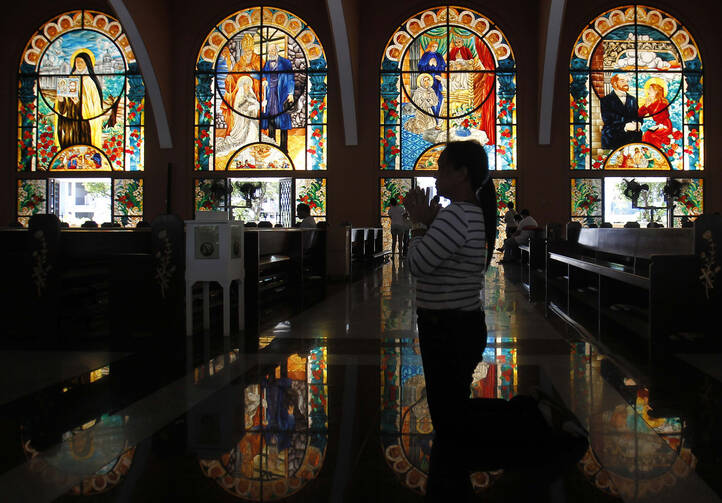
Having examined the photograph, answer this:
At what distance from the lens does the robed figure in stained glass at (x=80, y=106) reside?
1506 cm

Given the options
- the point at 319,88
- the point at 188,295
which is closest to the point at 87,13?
the point at 319,88

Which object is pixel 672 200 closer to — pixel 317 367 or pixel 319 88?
pixel 319 88

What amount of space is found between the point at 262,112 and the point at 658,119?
30.5 ft

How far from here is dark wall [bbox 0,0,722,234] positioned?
14195 mm

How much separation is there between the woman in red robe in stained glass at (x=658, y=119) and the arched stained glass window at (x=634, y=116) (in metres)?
0.02

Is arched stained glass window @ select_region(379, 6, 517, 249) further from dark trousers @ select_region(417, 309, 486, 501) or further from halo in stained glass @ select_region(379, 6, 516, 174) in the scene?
dark trousers @ select_region(417, 309, 486, 501)

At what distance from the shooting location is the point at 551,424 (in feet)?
7.02

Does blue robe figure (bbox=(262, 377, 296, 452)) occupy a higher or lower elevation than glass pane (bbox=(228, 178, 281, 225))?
lower

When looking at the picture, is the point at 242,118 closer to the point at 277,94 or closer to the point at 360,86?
the point at 277,94

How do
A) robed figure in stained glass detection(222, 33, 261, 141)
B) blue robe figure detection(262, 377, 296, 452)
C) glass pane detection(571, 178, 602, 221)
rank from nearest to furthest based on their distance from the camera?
blue robe figure detection(262, 377, 296, 452) < glass pane detection(571, 178, 602, 221) < robed figure in stained glass detection(222, 33, 261, 141)

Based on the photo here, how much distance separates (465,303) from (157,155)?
14167mm

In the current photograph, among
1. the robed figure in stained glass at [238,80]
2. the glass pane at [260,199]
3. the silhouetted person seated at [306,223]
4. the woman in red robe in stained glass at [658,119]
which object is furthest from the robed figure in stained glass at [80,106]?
the woman in red robe in stained glass at [658,119]

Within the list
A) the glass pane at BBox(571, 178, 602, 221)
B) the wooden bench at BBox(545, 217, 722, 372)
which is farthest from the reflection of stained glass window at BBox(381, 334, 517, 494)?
the glass pane at BBox(571, 178, 602, 221)

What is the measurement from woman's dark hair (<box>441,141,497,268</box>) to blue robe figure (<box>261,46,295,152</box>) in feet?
43.3
